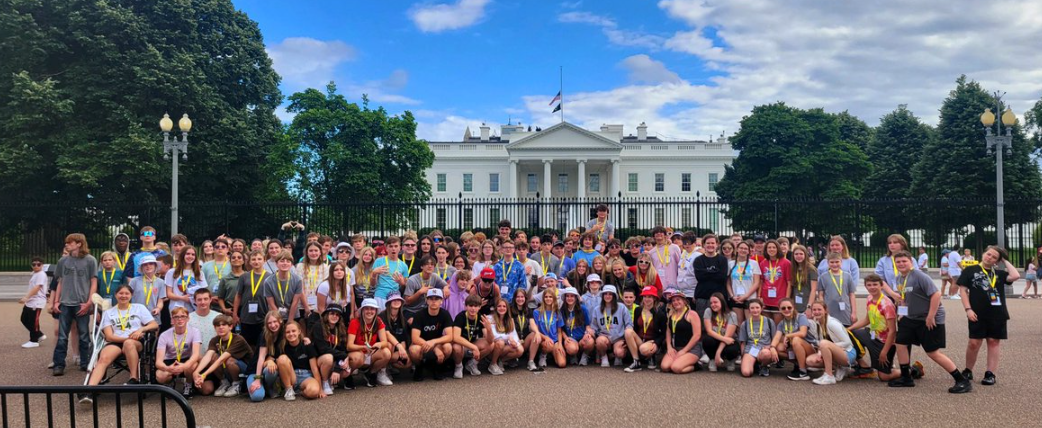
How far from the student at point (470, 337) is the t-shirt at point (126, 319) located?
11.6 feet

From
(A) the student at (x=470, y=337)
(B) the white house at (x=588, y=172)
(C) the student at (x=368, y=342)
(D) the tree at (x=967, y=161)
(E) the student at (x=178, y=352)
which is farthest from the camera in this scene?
(B) the white house at (x=588, y=172)

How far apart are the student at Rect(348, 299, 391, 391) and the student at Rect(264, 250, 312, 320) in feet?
1.80

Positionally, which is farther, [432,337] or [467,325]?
[467,325]

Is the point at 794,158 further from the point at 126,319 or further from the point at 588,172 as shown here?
the point at 126,319

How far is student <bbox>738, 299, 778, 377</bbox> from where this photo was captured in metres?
7.80

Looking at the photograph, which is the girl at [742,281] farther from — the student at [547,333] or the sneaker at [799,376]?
the student at [547,333]

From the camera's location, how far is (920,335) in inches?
280

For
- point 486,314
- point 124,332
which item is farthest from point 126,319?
point 486,314

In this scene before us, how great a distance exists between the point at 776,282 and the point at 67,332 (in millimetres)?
9298

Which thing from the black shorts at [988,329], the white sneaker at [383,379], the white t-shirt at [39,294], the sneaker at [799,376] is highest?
the white t-shirt at [39,294]

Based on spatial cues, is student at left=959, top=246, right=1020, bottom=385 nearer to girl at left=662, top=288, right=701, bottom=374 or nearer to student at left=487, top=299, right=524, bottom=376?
girl at left=662, top=288, right=701, bottom=374

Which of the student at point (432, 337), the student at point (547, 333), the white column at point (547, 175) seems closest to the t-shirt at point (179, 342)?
the student at point (432, 337)

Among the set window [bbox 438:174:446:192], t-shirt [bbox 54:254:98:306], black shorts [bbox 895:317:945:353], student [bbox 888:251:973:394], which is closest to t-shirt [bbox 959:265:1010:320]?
student [bbox 888:251:973:394]

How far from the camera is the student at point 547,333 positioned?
27.2ft
